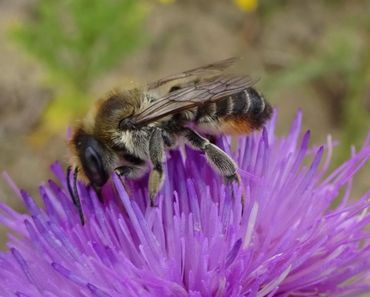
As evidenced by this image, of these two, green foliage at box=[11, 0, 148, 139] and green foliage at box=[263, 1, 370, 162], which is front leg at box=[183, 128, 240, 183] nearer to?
green foliage at box=[263, 1, 370, 162]

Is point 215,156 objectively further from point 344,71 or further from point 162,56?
point 162,56

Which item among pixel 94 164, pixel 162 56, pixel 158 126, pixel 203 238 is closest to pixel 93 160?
pixel 94 164

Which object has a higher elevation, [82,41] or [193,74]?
[82,41]

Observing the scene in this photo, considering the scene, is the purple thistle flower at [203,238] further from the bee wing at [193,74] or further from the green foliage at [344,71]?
the green foliage at [344,71]

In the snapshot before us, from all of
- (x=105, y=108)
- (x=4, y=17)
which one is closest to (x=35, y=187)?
(x=4, y=17)

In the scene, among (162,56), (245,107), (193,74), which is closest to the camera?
(245,107)

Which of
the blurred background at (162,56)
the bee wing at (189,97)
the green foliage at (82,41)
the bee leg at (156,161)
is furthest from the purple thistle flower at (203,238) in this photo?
the green foliage at (82,41)

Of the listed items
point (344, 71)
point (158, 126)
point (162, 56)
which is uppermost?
point (162, 56)
